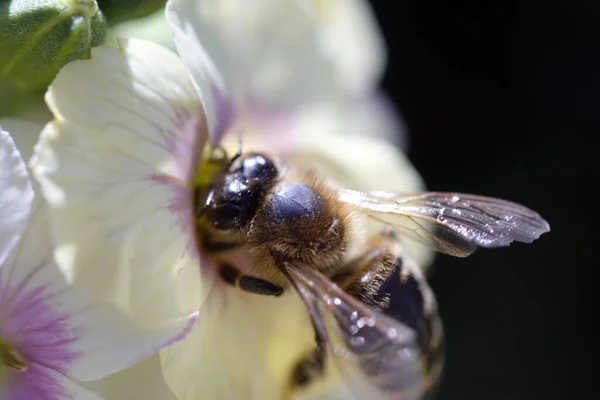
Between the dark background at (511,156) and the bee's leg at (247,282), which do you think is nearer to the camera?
the bee's leg at (247,282)

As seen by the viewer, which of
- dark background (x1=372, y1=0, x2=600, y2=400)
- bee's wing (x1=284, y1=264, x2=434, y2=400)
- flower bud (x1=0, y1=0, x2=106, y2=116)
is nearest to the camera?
bee's wing (x1=284, y1=264, x2=434, y2=400)

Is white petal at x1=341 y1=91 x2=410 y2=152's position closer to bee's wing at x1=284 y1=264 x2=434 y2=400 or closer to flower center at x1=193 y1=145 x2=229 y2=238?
flower center at x1=193 y1=145 x2=229 y2=238

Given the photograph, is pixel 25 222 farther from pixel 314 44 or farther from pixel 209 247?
pixel 314 44

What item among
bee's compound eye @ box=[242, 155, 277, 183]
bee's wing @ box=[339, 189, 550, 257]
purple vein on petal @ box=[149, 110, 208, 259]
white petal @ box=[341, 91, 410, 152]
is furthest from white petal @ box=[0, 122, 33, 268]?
white petal @ box=[341, 91, 410, 152]

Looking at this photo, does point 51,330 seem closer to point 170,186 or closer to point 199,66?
point 170,186

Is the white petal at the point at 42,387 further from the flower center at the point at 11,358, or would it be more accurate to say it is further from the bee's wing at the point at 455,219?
the bee's wing at the point at 455,219

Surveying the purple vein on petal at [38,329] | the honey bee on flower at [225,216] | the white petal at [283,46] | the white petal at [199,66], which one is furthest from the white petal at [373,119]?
the purple vein on petal at [38,329]

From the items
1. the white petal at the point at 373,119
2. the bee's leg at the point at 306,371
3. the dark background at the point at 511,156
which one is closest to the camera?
the bee's leg at the point at 306,371

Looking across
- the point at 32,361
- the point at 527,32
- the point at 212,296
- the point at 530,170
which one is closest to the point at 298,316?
the point at 212,296
